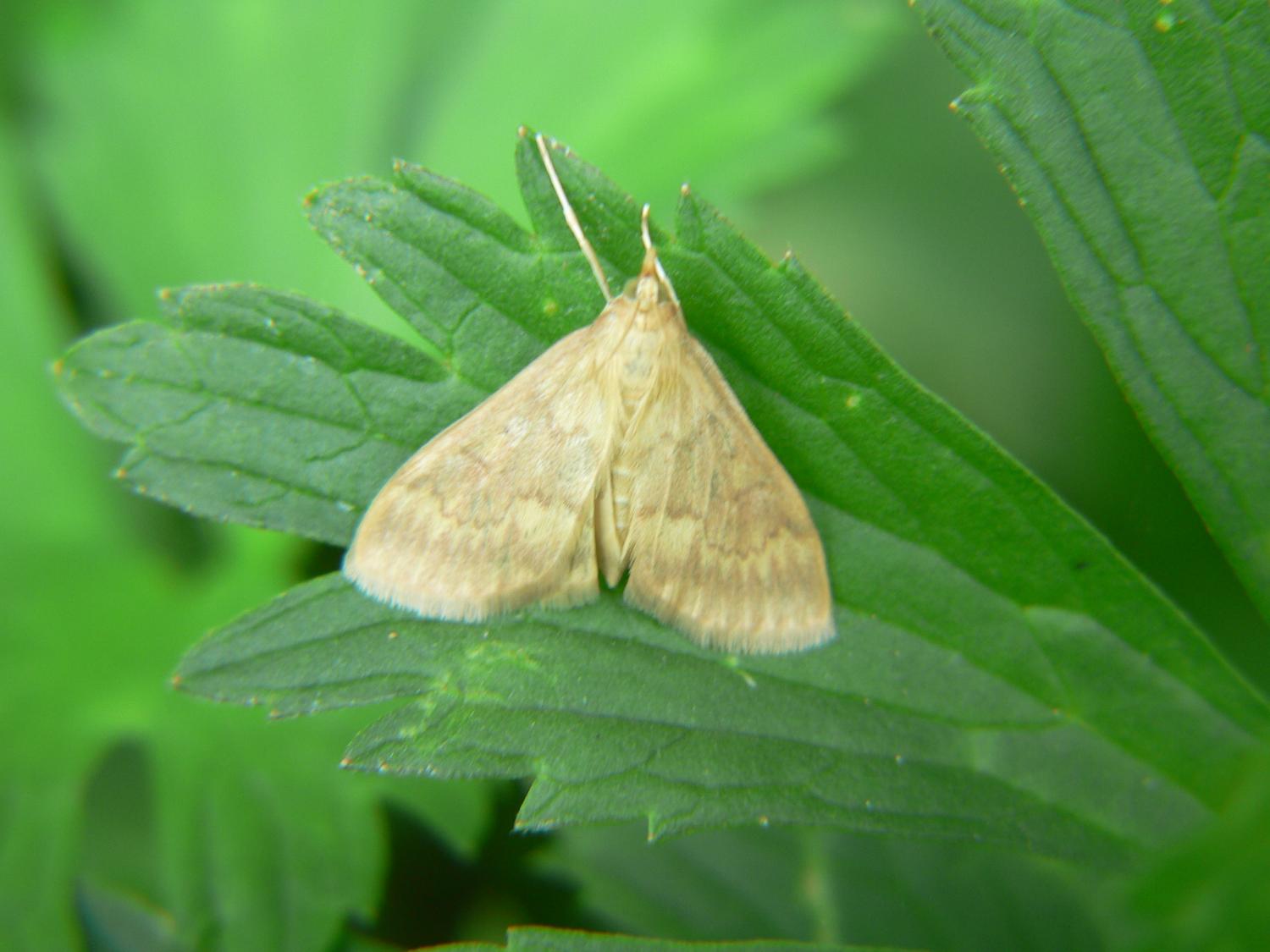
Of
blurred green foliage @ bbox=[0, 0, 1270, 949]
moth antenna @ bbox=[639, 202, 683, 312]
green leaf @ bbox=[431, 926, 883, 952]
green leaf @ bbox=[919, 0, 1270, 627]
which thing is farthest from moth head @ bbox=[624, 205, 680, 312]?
blurred green foliage @ bbox=[0, 0, 1270, 949]

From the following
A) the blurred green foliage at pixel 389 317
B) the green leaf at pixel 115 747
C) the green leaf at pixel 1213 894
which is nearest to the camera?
the green leaf at pixel 1213 894

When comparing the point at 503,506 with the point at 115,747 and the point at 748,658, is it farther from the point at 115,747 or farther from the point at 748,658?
the point at 115,747

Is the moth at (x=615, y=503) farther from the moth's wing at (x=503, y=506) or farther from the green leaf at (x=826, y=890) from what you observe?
the green leaf at (x=826, y=890)

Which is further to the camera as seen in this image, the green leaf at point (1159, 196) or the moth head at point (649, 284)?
the moth head at point (649, 284)

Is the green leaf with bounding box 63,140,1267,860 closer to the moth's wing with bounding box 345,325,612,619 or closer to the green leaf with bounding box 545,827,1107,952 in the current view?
the moth's wing with bounding box 345,325,612,619

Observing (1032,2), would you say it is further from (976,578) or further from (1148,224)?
(976,578)

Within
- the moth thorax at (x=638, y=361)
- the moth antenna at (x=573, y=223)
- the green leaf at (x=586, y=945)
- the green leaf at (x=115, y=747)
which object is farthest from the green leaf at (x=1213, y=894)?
the green leaf at (x=115, y=747)
